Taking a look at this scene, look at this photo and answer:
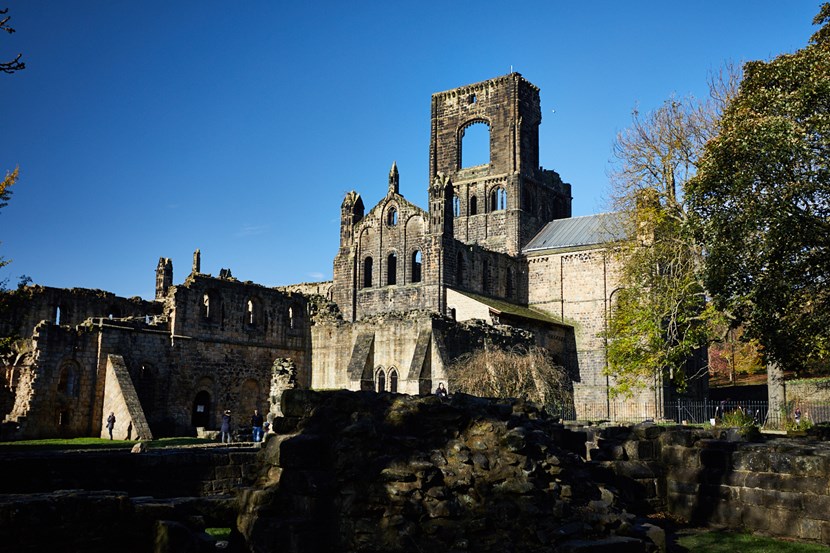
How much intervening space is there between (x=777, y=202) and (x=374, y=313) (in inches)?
1143

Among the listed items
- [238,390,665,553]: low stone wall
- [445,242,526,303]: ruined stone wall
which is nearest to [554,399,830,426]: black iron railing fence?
[445,242,526,303]: ruined stone wall

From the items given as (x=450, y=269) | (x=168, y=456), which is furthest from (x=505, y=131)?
(x=168, y=456)

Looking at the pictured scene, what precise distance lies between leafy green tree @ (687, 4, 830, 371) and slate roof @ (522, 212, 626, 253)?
27624mm

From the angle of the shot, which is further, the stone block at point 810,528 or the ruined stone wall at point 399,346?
the ruined stone wall at point 399,346

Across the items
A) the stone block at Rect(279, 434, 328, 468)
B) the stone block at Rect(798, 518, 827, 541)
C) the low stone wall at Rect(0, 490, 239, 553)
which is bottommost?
the stone block at Rect(798, 518, 827, 541)

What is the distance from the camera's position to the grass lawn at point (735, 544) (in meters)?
10.8

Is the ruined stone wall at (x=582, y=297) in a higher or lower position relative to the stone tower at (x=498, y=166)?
lower

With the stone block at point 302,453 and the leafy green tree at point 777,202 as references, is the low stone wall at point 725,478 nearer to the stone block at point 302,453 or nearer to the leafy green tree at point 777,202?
the stone block at point 302,453

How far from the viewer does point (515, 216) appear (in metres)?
52.7

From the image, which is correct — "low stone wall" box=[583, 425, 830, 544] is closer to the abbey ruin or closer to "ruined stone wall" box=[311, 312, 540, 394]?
the abbey ruin

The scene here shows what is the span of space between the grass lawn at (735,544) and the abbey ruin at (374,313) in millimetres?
17328

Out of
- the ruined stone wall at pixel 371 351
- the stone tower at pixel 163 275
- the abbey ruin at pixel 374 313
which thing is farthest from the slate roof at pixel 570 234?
the stone tower at pixel 163 275

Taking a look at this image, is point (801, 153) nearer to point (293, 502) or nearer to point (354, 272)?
point (293, 502)

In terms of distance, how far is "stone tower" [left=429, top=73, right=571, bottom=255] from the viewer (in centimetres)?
5347
